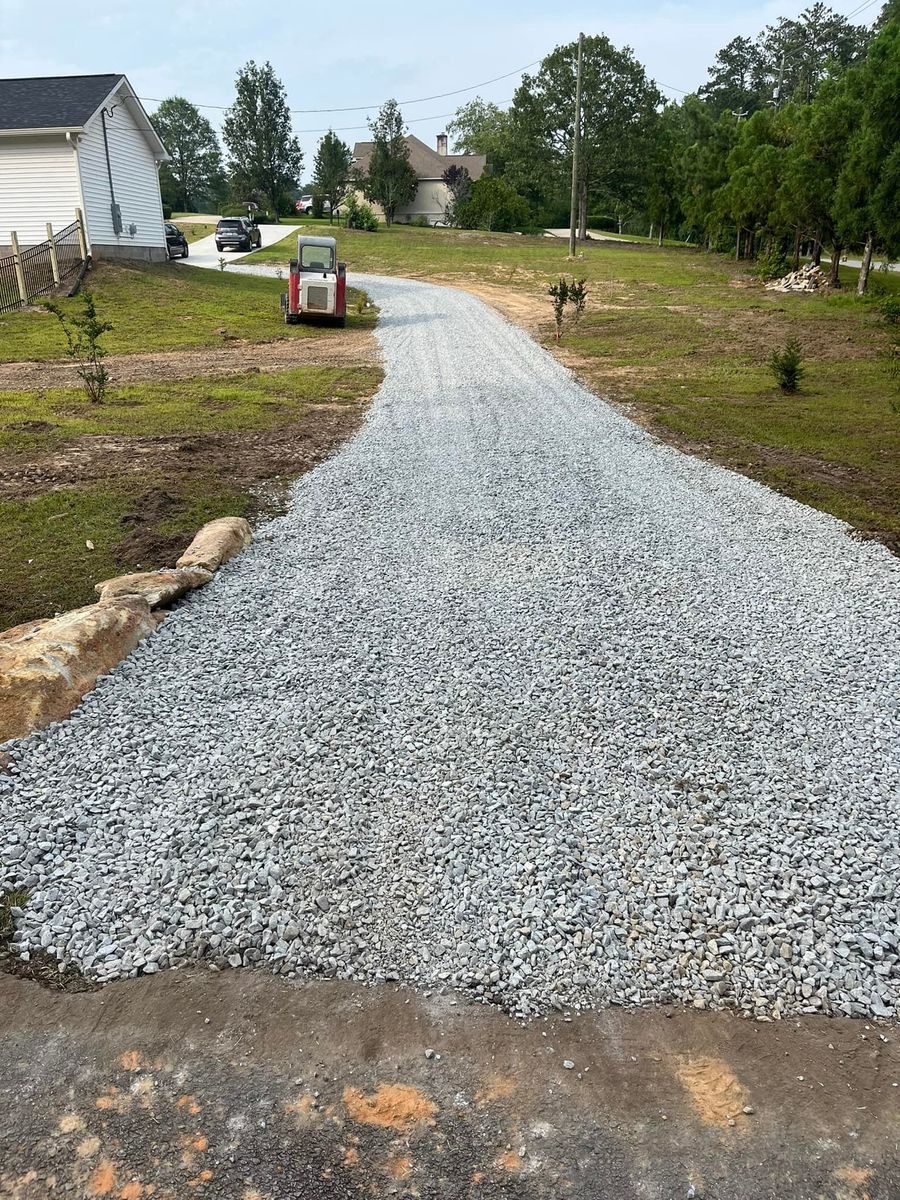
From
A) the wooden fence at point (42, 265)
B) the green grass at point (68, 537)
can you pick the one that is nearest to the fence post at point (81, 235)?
the wooden fence at point (42, 265)

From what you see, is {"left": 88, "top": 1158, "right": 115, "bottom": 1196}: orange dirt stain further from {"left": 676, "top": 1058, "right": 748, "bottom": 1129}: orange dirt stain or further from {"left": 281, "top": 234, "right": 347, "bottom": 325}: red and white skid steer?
{"left": 281, "top": 234, "right": 347, "bottom": 325}: red and white skid steer

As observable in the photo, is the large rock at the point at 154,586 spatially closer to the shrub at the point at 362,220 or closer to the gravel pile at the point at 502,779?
the gravel pile at the point at 502,779

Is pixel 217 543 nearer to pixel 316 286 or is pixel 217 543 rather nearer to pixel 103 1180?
pixel 103 1180

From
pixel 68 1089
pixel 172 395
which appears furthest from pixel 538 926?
pixel 172 395

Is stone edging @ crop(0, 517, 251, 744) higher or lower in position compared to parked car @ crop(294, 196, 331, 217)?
lower

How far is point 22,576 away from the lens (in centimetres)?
740

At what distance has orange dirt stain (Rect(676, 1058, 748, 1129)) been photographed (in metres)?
2.99

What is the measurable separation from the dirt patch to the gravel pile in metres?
10.8

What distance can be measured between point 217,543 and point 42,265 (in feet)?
74.8

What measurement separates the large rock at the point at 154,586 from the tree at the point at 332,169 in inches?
2293

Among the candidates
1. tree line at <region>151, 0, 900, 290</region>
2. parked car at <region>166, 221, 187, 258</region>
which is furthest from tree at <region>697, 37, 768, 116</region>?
parked car at <region>166, 221, 187, 258</region>

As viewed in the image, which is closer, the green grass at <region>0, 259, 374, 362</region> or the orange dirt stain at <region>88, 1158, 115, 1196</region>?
the orange dirt stain at <region>88, 1158, 115, 1196</region>

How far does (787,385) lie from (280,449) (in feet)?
33.3

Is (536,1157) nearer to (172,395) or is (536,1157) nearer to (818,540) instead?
(818,540)
